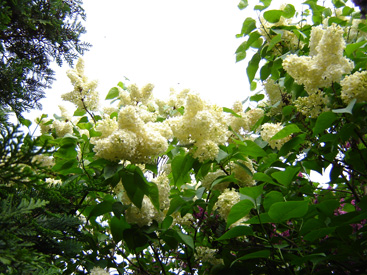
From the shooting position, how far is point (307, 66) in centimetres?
146

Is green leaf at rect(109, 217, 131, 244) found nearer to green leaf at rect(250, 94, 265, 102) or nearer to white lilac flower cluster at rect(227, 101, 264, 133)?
white lilac flower cluster at rect(227, 101, 264, 133)

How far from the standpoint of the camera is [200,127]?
1.38 meters

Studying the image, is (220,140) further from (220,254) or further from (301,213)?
(220,254)

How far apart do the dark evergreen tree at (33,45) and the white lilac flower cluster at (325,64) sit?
3.65ft

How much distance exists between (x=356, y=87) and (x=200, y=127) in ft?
2.09

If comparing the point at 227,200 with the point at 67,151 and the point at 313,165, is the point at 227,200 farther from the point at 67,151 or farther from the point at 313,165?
the point at 67,151

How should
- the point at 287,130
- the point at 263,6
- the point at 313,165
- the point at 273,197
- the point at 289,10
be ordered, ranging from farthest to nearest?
the point at 263,6, the point at 289,10, the point at 313,165, the point at 287,130, the point at 273,197

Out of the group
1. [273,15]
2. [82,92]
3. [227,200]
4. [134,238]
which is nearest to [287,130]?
[227,200]

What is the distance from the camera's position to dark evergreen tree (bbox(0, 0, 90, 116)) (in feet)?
4.03

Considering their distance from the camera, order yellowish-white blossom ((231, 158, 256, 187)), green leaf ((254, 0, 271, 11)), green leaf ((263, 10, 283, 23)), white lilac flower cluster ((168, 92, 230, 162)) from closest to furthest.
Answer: white lilac flower cluster ((168, 92, 230, 162)) → yellowish-white blossom ((231, 158, 256, 187)) → green leaf ((263, 10, 283, 23)) → green leaf ((254, 0, 271, 11))

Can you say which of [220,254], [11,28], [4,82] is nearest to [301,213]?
[220,254]

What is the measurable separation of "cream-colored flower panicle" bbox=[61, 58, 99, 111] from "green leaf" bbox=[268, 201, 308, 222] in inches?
46.5

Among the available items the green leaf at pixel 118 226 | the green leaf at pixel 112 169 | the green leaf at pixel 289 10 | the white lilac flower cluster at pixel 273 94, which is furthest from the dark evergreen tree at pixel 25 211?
the green leaf at pixel 289 10

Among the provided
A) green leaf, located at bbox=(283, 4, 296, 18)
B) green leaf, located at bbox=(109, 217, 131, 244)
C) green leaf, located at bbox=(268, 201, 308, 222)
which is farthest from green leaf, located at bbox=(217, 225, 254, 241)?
green leaf, located at bbox=(283, 4, 296, 18)
